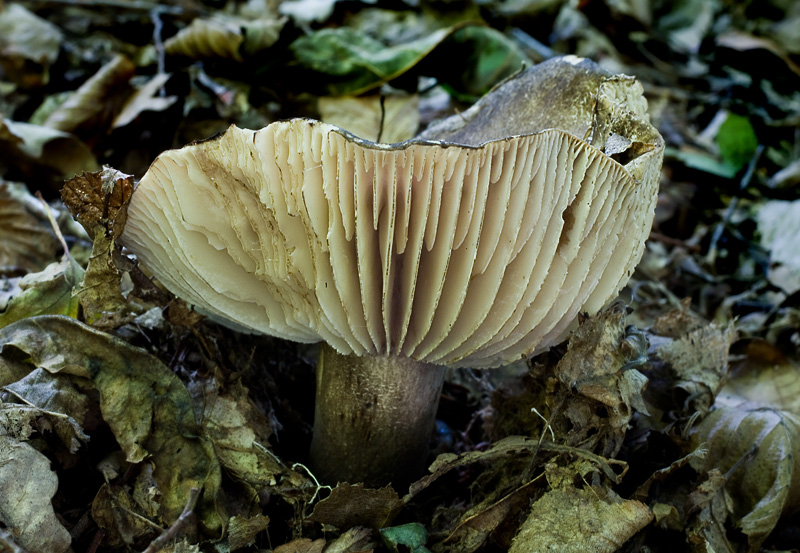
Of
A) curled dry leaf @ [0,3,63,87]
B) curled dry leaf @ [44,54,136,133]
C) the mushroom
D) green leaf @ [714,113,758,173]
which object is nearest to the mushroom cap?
the mushroom

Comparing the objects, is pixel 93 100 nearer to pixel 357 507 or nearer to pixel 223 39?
pixel 223 39

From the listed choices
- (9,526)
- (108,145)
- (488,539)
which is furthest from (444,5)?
(9,526)

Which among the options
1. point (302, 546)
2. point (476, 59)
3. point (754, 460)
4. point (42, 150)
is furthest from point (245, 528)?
point (476, 59)

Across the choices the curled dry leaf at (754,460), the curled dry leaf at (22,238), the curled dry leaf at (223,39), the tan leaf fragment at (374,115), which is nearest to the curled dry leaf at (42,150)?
the curled dry leaf at (22,238)

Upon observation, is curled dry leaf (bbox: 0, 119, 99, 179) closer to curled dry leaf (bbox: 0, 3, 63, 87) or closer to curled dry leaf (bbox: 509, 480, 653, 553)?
curled dry leaf (bbox: 0, 3, 63, 87)

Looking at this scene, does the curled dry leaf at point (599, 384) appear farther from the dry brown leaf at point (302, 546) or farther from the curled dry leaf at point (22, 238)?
the curled dry leaf at point (22, 238)

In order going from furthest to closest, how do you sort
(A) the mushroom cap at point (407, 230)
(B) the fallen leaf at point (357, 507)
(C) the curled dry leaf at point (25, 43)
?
1. (C) the curled dry leaf at point (25, 43)
2. (B) the fallen leaf at point (357, 507)
3. (A) the mushroom cap at point (407, 230)

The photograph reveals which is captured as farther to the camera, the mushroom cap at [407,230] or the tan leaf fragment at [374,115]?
the tan leaf fragment at [374,115]
